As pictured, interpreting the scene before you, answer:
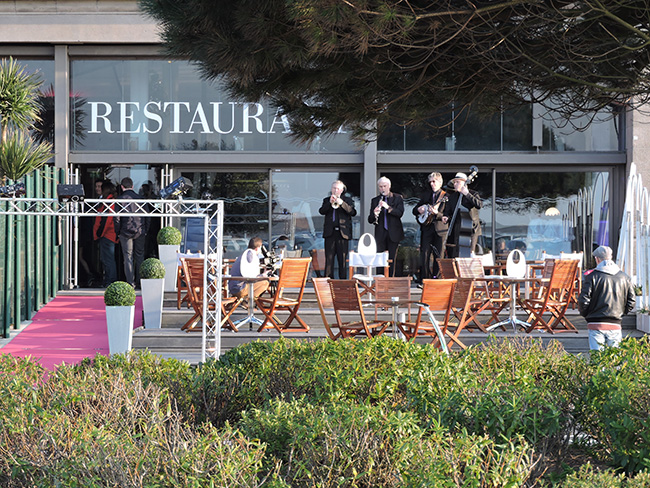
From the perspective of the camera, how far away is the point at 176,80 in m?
16.2

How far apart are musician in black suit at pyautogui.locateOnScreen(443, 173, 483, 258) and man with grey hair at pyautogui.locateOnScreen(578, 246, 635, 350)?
426cm

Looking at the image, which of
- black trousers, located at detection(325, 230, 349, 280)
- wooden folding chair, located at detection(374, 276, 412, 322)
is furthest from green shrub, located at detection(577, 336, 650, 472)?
black trousers, located at detection(325, 230, 349, 280)

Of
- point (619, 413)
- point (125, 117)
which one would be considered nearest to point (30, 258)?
point (125, 117)

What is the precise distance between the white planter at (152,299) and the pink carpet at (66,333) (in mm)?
697

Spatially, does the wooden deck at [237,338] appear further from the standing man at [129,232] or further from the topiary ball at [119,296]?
the standing man at [129,232]

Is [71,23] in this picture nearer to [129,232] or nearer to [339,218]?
[129,232]

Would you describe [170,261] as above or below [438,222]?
below

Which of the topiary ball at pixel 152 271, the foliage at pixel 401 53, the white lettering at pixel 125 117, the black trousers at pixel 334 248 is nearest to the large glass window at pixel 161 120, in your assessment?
the white lettering at pixel 125 117

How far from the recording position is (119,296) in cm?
1017

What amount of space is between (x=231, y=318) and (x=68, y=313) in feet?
11.2

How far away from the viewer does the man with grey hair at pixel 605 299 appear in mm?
8320

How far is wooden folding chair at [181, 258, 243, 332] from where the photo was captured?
1066 cm

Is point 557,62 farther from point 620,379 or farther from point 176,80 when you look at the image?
point 176,80

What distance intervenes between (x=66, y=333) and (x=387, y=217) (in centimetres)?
548
